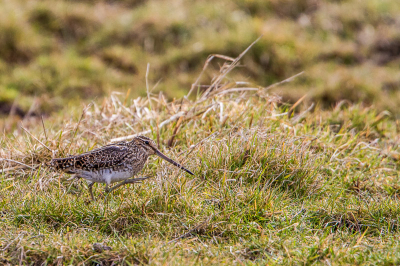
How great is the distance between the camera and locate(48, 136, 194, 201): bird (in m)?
4.86

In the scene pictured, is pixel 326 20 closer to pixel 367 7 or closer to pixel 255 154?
pixel 367 7

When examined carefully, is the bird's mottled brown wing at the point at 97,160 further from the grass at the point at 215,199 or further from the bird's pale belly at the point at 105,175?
the grass at the point at 215,199

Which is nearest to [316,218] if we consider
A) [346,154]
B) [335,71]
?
[346,154]

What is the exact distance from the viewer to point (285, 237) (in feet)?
14.6

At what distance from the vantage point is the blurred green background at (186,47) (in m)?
9.21

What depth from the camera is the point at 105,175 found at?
485cm

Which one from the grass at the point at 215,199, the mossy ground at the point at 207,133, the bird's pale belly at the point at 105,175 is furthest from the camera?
the bird's pale belly at the point at 105,175

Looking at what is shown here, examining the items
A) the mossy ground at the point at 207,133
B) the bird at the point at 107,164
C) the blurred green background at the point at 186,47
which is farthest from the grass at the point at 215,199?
the blurred green background at the point at 186,47

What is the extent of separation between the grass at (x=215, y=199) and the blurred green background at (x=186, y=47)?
2810 millimetres

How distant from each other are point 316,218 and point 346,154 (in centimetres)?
162

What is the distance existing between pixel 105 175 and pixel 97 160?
0.59 feet

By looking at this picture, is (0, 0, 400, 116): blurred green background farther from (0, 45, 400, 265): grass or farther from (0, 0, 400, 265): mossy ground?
(0, 45, 400, 265): grass

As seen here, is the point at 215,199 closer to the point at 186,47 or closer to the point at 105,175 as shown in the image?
the point at 105,175

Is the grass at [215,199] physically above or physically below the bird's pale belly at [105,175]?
below
